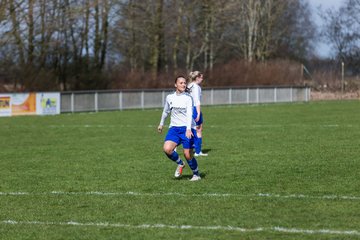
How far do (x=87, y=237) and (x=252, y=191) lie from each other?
3546 mm

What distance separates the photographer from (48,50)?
183ft

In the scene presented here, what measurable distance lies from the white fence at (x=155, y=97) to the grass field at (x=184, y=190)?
22.1 m

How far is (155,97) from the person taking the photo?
48.1 meters

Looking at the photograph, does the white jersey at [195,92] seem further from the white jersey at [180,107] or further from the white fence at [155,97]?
the white fence at [155,97]

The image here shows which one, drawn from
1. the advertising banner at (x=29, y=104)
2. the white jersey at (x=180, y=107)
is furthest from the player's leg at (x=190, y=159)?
the advertising banner at (x=29, y=104)

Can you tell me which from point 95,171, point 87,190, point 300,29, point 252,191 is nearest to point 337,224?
point 252,191

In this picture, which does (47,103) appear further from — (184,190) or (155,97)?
(184,190)

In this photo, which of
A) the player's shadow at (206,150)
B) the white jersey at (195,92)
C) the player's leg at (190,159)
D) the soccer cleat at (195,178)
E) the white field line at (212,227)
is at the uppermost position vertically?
the white jersey at (195,92)

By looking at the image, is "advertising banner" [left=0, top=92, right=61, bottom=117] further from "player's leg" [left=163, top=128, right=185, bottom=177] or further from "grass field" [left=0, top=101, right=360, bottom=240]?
"player's leg" [left=163, top=128, right=185, bottom=177]

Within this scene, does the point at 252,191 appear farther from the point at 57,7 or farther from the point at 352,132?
the point at 57,7

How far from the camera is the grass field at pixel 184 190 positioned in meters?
8.18

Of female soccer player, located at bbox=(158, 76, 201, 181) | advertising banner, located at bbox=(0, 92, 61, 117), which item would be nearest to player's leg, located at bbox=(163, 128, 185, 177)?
female soccer player, located at bbox=(158, 76, 201, 181)

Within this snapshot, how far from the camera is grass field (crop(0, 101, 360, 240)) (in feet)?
26.8

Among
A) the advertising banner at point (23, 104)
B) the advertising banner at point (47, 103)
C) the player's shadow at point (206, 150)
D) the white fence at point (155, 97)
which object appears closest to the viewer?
the player's shadow at point (206, 150)
